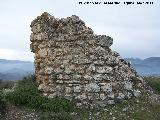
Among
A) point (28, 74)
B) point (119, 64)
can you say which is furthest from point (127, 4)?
point (28, 74)

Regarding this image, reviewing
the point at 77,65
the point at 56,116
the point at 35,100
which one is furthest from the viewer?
the point at 77,65

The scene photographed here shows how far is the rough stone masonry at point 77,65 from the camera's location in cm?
1869

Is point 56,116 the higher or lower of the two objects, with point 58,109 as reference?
lower

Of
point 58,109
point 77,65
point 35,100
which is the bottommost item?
point 58,109

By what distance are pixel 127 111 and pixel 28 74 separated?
5.57 m

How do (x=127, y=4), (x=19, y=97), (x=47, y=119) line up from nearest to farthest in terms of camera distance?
(x=47, y=119)
(x=19, y=97)
(x=127, y=4)

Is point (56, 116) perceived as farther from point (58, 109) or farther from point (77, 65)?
point (77, 65)

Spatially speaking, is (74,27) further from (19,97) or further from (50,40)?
(19,97)

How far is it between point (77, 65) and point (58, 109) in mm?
2151

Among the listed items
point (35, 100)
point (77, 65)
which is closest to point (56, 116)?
point (35, 100)

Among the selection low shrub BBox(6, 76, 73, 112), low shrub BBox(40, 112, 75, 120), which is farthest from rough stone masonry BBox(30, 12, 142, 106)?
low shrub BBox(40, 112, 75, 120)

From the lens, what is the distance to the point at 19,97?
18406 millimetres

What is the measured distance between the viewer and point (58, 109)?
1792 centimetres

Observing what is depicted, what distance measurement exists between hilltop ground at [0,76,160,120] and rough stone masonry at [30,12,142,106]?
0.40 meters
